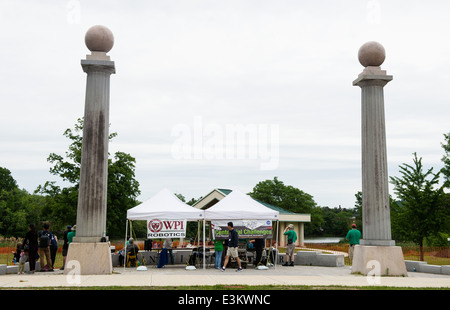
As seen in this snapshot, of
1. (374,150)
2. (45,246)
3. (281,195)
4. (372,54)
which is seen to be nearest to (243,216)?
(374,150)

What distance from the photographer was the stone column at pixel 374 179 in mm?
15266

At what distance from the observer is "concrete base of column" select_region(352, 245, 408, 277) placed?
15078 millimetres

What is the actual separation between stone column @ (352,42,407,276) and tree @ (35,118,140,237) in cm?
2919

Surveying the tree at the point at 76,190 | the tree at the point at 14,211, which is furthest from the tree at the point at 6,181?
the tree at the point at 76,190

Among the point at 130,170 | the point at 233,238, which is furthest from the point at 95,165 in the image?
the point at 130,170

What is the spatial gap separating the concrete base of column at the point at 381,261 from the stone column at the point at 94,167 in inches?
336

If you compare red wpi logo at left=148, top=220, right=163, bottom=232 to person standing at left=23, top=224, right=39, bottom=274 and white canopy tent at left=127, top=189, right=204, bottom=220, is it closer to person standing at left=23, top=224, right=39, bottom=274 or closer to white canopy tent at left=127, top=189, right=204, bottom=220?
white canopy tent at left=127, top=189, right=204, bottom=220

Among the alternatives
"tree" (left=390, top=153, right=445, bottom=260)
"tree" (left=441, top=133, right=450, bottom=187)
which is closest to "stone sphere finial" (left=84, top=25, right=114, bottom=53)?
"tree" (left=390, top=153, right=445, bottom=260)

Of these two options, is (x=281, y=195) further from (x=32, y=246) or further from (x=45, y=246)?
(x=32, y=246)

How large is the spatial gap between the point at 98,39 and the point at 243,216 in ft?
27.5

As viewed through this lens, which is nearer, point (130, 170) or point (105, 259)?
point (105, 259)
